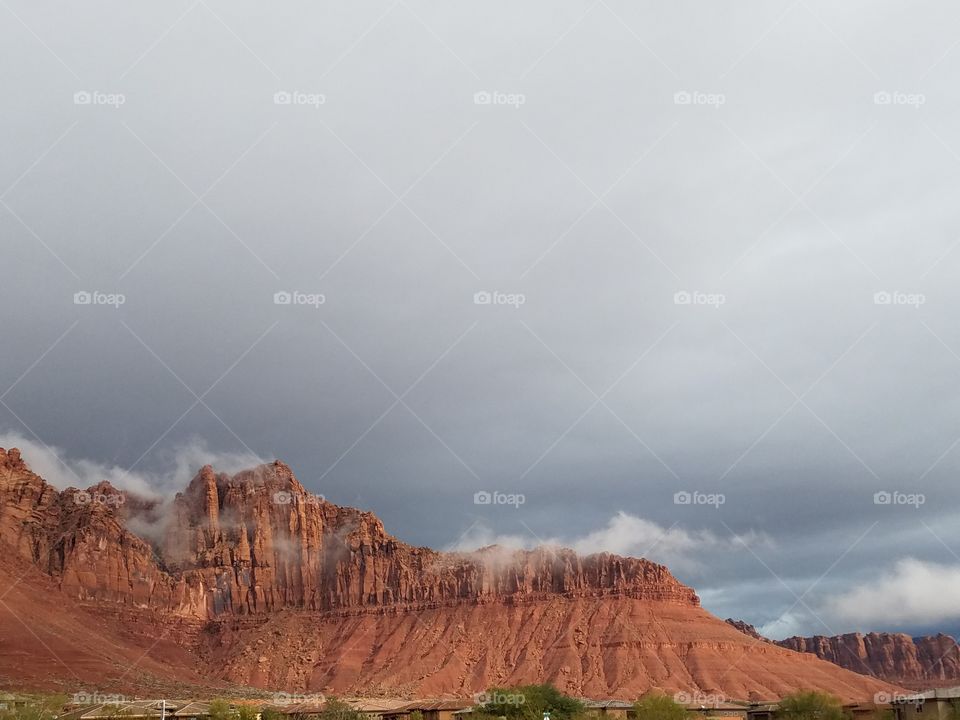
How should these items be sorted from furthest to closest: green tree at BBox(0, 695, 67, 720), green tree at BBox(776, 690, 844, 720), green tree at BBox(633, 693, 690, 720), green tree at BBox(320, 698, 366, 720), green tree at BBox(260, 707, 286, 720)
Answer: green tree at BBox(776, 690, 844, 720)
green tree at BBox(260, 707, 286, 720)
green tree at BBox(633, 693, 690, 720)
green tree at BBox(320, 698, 366, 720)
green tree at BBox(0, 695, 67, 720)

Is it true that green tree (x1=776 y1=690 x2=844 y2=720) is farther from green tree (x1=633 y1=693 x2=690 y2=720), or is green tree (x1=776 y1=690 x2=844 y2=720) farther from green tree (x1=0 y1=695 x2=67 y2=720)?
green tree (x1=0 y1=695 x2=67 y2=720)

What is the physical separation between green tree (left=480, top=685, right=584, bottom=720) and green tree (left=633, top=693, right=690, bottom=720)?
4990mm

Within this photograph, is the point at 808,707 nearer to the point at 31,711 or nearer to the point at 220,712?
the point at 220,712

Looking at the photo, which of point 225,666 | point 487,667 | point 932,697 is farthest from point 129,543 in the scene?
point 932,697

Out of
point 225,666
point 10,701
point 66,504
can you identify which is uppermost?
point 66,504

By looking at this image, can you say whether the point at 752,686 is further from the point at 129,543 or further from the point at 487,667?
the point at 129,543

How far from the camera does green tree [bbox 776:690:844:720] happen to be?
82.0 metres

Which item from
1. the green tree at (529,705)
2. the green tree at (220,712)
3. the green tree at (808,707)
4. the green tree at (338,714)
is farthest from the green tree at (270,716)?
the green tree at (808,707)

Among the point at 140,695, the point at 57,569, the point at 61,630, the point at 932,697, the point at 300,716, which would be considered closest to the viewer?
the point at 932,697

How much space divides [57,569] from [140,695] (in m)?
66.7

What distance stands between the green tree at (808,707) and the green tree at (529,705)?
17779mm

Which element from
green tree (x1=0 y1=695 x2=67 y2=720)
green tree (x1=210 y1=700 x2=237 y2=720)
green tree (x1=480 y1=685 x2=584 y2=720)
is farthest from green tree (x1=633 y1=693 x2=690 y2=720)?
green tree (x1=0 y1=695 x2=67 y2=720)

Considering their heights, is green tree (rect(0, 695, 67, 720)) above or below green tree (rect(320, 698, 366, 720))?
below

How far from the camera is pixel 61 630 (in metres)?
139
